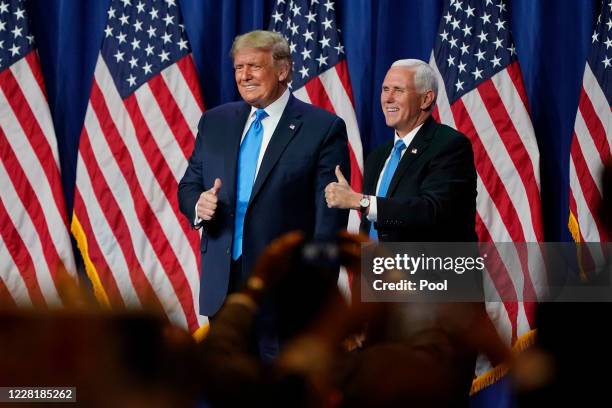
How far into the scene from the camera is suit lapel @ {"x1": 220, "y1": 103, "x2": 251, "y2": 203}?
3.37 meters

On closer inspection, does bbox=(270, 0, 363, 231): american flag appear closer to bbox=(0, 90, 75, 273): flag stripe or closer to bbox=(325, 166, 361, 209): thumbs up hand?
bbox=(0, 90, 75, 273): flag stripe

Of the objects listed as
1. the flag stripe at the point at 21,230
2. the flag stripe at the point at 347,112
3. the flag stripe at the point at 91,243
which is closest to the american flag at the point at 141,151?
the flag stripe at the point at 91,243

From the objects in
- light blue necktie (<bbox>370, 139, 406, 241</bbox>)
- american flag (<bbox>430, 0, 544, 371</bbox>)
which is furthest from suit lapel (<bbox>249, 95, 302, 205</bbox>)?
american flag (<bbox>430, 0, 544, 371</bbox>)

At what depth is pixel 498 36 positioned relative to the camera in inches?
190

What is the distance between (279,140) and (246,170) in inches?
6.5

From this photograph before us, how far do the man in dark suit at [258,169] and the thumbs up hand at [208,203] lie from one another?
0.33 ft

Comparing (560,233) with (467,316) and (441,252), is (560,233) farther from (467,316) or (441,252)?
(467,316)

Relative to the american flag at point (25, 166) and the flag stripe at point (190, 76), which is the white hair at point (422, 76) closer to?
the flag stripe at point (190, 76)

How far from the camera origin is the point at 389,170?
132 inches

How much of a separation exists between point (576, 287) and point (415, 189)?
1796mm

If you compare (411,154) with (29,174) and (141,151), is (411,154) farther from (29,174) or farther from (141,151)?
(29,174)

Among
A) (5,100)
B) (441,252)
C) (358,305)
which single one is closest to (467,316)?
(358,305)

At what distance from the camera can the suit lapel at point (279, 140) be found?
3.36 meters

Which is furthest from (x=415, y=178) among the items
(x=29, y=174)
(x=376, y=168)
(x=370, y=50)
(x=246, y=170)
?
(x=29, y=174)
